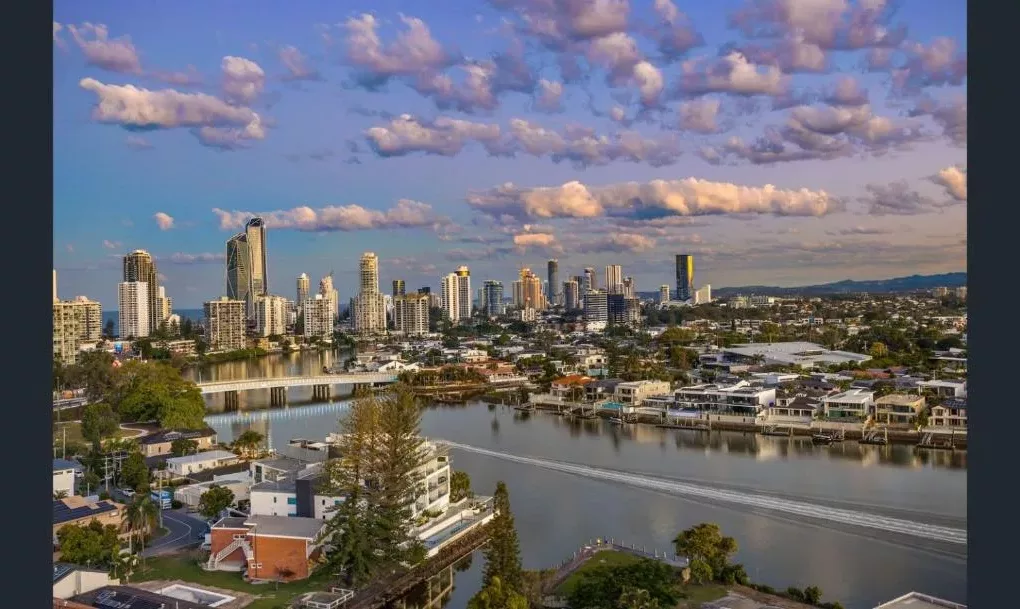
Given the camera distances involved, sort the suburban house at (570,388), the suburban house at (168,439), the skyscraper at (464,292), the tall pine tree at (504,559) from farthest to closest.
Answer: the skyscraper at (464,292)
the suburban house at (570,388)
the suburban house at (168,439)
the tall pine tree at (504,559)

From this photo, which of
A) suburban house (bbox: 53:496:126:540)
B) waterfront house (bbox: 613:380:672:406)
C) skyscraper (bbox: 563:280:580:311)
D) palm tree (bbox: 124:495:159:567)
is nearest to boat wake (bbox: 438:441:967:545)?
waterfront house (bbox: 613:380:672:406)

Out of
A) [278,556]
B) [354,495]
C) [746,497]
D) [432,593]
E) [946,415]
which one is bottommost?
[432,593]

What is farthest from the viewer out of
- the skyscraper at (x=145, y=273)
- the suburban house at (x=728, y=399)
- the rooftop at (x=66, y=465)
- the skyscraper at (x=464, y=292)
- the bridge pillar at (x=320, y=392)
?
the skyscraper at (x=464, y=292)

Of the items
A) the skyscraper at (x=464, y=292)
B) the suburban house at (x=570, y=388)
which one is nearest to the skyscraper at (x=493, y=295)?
the skyscraper at (x=464, y=292)

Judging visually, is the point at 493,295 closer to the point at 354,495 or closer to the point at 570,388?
the point at 570,388

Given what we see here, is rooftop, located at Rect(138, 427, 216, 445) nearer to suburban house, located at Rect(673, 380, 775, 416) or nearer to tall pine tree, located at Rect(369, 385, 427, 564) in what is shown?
tall pine tree, located at Rect(369, 385, 427, 564)

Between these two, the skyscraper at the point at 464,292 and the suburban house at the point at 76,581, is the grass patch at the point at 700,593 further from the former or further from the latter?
the skyscraper at the point at 464,292

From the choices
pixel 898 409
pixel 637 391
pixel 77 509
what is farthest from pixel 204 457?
pixel 898 409
